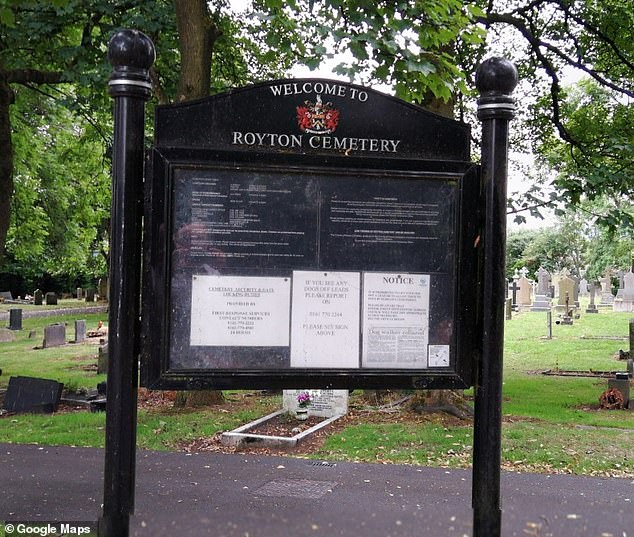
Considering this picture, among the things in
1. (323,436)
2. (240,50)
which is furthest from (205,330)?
(240,50)

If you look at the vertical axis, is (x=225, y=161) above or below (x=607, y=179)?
below

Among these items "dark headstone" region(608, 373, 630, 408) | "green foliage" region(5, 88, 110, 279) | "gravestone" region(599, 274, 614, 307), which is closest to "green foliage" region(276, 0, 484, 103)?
"dark headstone" region(608, 373, 630, 408)

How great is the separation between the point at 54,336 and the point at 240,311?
19627 millimetres

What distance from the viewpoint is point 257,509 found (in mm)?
5359

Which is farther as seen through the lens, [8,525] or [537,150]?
[537,150]

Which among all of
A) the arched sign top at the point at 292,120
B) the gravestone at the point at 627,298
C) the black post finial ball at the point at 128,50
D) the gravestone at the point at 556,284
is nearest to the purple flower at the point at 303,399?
the arched sign top at the point at 292,120

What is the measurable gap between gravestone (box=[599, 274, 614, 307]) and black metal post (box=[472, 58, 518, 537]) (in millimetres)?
40238

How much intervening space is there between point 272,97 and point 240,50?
40.7 feet

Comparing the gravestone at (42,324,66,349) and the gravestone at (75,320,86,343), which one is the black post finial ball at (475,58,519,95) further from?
the gravestone at (75,320,86,343)

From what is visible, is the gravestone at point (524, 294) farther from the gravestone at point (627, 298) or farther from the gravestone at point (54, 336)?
the gravestone at point (54, 336)

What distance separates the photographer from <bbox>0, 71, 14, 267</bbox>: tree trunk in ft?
40.5

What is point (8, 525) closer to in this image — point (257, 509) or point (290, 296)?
point (257, 509)

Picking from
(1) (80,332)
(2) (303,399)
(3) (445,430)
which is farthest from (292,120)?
(1) (80,332)

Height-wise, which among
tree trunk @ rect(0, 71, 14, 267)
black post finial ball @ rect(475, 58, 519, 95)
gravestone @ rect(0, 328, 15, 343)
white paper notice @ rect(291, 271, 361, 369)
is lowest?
gravestone @ rect(0, 328, 15, 343)
